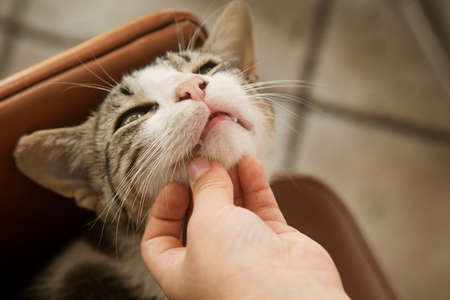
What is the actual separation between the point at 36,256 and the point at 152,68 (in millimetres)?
847

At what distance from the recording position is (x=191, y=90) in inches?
33.8

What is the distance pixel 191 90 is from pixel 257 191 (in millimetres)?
314

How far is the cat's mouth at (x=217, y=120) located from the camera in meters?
0.85

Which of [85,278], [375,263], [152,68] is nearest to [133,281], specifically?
[85,278]

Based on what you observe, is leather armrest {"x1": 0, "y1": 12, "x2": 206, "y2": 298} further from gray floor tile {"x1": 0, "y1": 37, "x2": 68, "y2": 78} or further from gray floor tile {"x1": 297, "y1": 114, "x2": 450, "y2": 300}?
gray floor tile {"x1": 0, "y1": 37, "x2": 68, "y2": 78}

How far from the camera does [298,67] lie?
2.31 meters

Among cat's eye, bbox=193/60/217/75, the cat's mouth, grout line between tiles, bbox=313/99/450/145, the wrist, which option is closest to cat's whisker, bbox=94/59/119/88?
cat's eye, bbox=193/60/217/75

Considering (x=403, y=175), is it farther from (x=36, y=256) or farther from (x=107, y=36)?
(x=36, y=256)

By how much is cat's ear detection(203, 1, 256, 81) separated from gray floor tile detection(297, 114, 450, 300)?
39.6 inches

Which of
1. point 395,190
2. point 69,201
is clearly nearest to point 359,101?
point 395,190

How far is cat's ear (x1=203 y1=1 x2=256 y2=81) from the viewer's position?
49.3 inches

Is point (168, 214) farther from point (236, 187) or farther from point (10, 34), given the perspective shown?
point (10, 34)

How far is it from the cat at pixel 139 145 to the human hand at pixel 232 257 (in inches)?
4.0

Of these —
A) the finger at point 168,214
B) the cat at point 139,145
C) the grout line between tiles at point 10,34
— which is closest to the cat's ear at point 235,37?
the cat at point 139,145
